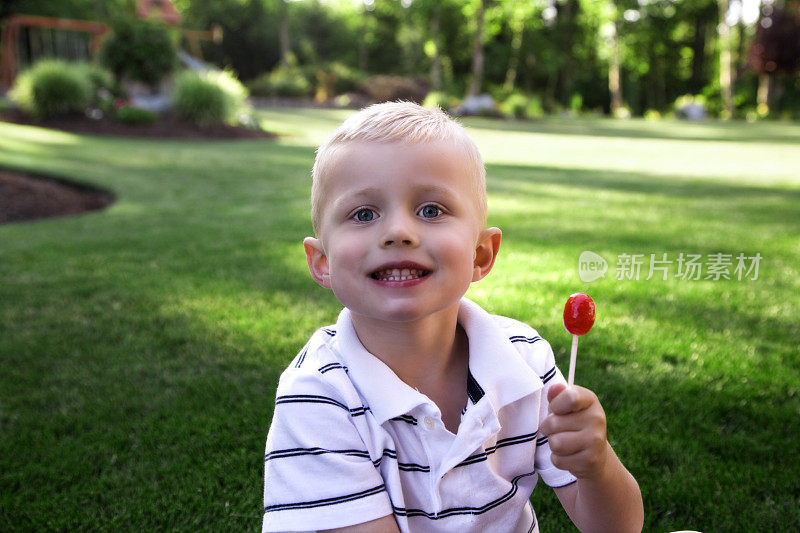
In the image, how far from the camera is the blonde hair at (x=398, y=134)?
1.38 meters

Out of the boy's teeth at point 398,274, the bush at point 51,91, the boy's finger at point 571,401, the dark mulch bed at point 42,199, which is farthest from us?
the bush at point 51,91

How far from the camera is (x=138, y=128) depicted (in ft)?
53.4

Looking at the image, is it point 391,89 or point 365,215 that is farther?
point 391,89

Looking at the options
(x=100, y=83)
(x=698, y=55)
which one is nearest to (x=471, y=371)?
(x=100, y=83)

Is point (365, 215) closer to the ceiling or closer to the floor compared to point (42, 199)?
closer to the ceiling

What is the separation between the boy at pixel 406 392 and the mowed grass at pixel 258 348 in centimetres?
82

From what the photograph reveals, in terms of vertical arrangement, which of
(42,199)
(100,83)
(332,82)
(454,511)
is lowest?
(42,199)

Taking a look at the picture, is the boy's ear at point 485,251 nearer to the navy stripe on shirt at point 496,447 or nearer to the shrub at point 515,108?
the navy stripe on shirt at point 496,447

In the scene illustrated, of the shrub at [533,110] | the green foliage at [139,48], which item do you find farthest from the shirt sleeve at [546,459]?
the shrub at [533,110]

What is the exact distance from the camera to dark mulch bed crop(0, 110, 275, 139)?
15.8 meters

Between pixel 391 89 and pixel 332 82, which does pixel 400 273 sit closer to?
pixel 391 89

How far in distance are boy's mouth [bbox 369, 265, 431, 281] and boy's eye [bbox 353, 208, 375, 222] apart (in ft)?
0.38

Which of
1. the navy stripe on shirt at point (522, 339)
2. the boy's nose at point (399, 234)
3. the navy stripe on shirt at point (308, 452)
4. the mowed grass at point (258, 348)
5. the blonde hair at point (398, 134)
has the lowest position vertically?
the mowed grass at point (258, 348)

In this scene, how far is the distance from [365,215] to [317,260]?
0.25 metres
